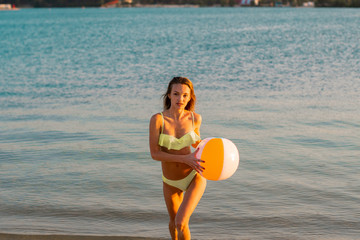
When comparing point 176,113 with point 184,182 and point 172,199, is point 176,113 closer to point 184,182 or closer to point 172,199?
point 184,182

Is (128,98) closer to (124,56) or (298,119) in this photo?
(298,119)

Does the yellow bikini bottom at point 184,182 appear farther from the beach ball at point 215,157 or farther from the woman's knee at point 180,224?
the woman's knee at point 180,224

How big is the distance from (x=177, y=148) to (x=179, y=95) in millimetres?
494

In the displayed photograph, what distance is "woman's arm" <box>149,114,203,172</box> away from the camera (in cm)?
461

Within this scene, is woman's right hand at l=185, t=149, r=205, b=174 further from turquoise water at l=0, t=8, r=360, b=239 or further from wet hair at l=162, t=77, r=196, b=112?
turquoise water at l=0, t=8, r=360, b=239

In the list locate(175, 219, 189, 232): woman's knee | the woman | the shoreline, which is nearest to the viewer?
locate(175, 219, 189, 232): woman's knee

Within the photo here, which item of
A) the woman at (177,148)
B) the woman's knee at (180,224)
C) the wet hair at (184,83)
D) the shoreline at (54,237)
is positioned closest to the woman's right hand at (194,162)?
the woman at (177,148)

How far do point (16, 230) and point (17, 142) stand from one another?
5.13 meters

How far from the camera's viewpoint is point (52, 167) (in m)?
9.42

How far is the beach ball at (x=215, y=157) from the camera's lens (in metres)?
4.66

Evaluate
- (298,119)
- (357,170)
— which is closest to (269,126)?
(298,119)

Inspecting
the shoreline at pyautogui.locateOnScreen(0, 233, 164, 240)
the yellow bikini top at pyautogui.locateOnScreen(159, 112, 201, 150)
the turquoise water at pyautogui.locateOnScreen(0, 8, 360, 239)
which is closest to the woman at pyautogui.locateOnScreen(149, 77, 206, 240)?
the yellow bikini top at pyautogui.locateOnScreen(159, 112, 201, 150)

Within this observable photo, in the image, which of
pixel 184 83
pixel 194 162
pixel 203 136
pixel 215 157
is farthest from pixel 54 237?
pixel 203 136

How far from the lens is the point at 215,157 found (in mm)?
4664
